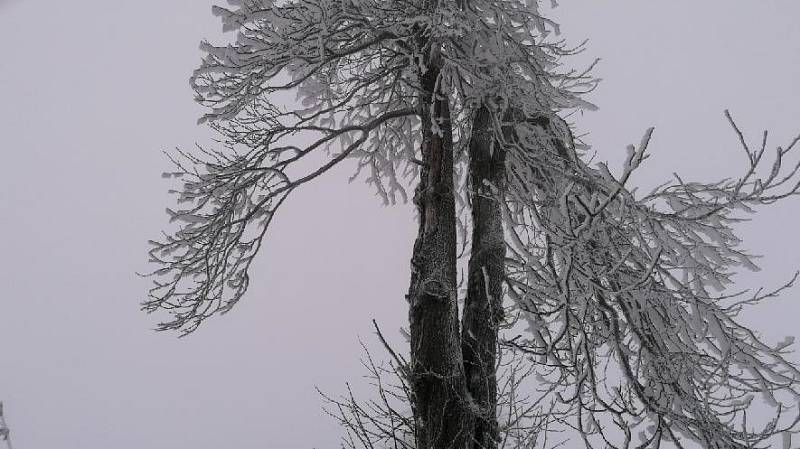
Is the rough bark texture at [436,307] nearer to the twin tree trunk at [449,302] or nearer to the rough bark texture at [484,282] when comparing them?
the twin tree trunk at [449,302]

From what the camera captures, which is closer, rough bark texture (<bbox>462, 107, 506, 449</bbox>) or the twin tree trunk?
the twin tree trunk

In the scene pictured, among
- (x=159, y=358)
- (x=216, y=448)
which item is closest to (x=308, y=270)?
(x=159, y=358)

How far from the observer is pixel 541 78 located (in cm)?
650

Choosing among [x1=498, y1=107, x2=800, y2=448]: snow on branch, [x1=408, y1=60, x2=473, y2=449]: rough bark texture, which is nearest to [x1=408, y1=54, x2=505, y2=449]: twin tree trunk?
[x1=408, y1=60, x2=473, y2=449]: rough bark texture

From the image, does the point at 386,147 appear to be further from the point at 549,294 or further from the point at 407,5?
the point at 549,294

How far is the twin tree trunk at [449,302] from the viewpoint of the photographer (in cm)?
530

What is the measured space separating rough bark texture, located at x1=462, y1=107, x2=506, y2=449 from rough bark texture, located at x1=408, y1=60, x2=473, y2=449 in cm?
22

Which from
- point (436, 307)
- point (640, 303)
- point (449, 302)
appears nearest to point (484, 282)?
point (449, 302)

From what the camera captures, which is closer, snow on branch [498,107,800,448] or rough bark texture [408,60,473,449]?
snow on branch [498,107,800,448]

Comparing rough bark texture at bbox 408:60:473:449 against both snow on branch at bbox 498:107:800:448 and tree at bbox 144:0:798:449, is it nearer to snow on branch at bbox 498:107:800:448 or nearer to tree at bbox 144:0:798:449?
tree at bbox 144:0:798:449

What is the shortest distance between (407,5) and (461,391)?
3.68 meters

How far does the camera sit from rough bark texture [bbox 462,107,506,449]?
5535 millimetres

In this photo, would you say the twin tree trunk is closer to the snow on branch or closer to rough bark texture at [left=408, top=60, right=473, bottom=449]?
rough bark texture at [left=408, top=60, right=473, bottom=449]

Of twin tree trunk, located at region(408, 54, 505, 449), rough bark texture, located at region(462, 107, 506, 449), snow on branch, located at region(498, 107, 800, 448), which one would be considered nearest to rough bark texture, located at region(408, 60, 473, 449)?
twin tree trunk, located at region(408, 54, 505, 449)
